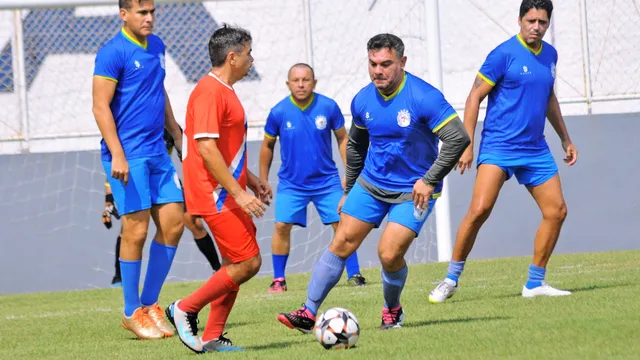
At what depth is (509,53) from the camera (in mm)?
8867

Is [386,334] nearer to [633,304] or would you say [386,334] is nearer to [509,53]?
[633,304]

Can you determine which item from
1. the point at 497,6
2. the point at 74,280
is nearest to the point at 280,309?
the point at 74,280

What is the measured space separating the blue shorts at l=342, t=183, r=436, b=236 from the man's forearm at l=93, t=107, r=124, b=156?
1554mm

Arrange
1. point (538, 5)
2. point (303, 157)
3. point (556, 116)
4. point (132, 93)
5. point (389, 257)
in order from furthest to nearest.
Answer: point (303, 157)
point (556, 116)
point (538, 5)
point (132, 93)
point (389, 257)

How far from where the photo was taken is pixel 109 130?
7.59m

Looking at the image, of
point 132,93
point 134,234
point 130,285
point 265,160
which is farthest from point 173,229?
point 265,160

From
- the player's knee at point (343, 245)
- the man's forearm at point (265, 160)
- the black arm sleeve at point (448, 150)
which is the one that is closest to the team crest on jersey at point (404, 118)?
the black arm sleeve at point (448, 150)

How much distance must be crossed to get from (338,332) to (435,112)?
152 cm

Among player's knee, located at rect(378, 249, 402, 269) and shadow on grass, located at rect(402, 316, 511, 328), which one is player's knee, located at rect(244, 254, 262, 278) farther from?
shadow on grass, located at rect(402, 316, 511, 328)

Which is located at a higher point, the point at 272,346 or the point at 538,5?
the point at 538,5

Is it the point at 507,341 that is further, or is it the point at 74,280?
the point at 74,280

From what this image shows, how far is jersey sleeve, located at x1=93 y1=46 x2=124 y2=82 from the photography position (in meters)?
7.70

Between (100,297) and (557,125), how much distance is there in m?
5.40

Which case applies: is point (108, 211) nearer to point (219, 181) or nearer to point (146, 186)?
point (146, 186)
